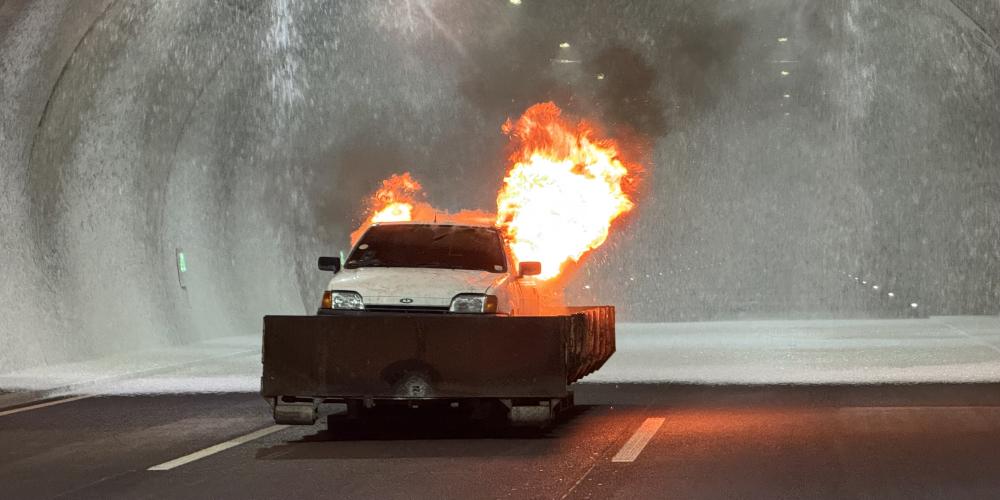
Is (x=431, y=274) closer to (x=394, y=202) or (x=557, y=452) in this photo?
(x=557, y=452)

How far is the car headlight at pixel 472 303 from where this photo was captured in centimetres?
1499

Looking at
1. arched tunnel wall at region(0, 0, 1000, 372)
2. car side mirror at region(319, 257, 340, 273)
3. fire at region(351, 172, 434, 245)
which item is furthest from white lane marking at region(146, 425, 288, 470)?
fire at region(351, 172, 434, 245)

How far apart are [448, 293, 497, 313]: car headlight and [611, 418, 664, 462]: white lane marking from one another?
193 centimetres

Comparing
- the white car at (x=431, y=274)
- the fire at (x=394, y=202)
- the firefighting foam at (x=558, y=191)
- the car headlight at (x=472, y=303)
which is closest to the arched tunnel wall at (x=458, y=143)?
the fire at (x=394, y=202)

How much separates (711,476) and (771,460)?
1.11 meters

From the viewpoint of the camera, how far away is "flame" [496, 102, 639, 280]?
2669cm

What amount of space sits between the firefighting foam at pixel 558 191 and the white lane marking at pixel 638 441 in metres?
11.5

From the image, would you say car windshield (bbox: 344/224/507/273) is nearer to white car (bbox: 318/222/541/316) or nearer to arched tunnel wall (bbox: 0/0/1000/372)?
white car (bbox: 318/222/541/316)

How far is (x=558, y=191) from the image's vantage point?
26953 mm

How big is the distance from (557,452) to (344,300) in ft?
10.9

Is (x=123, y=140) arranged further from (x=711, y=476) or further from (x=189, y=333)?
(x=711, y=476)

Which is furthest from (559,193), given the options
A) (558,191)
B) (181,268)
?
(181,268)

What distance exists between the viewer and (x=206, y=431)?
14.9 m

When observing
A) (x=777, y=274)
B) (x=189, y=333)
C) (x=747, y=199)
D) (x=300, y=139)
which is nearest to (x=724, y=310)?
(x=747, y=199)
